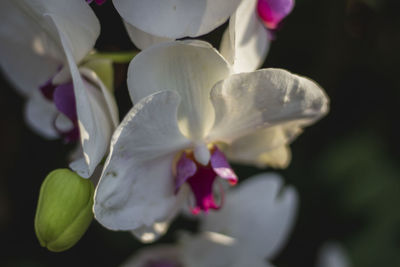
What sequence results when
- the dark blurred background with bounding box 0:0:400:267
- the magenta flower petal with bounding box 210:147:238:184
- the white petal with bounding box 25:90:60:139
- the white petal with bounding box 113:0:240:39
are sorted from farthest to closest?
the dark blurred background with bounding box 0:0:400:267 < the white petal with bounding box 25:90:60:139 < the magenta flower petal with bounding box 210:147:238:184 < the white petal with bounding box 113:0:240:39

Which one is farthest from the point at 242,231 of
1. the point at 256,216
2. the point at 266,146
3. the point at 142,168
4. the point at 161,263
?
the point at 142,168

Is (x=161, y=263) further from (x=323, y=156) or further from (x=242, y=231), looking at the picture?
(x=323, y=156)

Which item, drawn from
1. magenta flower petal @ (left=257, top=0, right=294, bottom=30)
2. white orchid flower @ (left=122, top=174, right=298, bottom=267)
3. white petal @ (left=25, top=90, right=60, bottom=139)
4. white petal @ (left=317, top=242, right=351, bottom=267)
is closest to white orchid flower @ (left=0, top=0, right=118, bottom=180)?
white petal @ (left=25, top=90, right=60, bottom=139)

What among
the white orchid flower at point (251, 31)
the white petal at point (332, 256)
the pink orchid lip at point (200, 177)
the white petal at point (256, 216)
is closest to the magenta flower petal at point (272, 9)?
the white orchid flower at point (251, 31)

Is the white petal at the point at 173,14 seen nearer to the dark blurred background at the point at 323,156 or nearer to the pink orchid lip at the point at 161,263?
the dark blurred background at the point at 323,156

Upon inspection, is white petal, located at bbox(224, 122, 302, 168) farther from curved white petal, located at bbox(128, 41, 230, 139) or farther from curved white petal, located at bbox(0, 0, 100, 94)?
curved white petal, located at bbox(0, 0, 100, 94)

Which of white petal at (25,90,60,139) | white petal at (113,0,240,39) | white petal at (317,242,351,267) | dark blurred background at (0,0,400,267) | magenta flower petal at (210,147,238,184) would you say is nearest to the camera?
white petal at (113,0,240,39)
